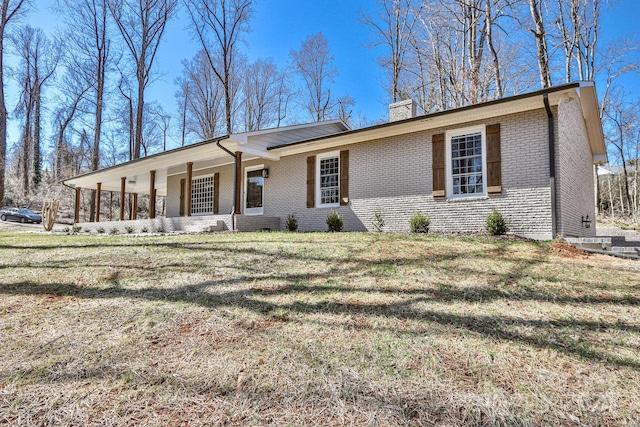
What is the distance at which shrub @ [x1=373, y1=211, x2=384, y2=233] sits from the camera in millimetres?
8828

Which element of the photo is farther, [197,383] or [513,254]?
[513,254]

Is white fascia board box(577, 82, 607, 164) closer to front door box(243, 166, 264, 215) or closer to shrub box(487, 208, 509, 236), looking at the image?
shrub box(487, 208, 509, 236)

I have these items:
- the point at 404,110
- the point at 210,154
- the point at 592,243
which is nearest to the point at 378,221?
the point at 404,110

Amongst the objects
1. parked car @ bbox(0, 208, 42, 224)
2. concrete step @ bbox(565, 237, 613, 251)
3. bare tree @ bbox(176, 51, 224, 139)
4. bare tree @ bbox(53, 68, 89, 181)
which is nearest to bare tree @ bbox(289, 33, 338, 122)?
bare tree @ bbox(176, 51, 224, 139)

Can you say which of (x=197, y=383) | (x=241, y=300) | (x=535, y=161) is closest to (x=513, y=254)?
(x=535, y=161)

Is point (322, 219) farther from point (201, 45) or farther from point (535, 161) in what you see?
point (201, 45)

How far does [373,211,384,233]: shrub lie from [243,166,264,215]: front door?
4.44 metres

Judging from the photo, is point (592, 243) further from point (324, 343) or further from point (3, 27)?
point (3, 27)

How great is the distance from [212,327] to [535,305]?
2.99m

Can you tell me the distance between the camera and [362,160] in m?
9.46

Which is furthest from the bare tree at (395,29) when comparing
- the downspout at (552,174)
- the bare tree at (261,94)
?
the downspout at (552,174)

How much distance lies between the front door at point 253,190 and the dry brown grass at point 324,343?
287 inches

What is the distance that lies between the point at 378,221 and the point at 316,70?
1702 centimetres

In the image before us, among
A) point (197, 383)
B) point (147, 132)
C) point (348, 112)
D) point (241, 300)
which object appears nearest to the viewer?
point (197, 383)
